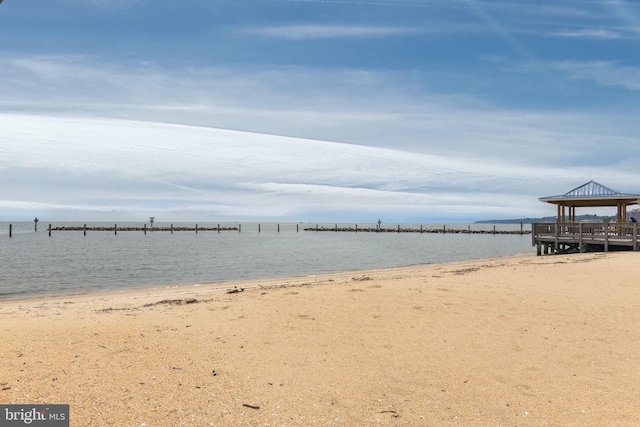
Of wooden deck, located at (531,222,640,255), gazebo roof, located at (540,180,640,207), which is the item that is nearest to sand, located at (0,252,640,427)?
wooden deck, located at (531,222,640,255)

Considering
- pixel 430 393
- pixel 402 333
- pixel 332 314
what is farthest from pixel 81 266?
pixel 430 393

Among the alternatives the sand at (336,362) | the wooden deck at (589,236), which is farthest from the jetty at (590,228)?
the sand at (336,362)

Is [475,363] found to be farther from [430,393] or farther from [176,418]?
[176,418]

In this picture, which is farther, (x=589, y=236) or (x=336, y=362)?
(x=589, y=236)

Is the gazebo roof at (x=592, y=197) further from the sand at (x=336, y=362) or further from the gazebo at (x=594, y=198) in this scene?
the sand at (x=336, y=362)

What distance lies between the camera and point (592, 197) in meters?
29.3

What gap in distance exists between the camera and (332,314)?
369 inches

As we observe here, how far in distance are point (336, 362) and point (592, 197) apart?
29.3 m

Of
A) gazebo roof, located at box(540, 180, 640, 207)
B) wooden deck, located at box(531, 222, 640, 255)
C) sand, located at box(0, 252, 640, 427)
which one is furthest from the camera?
gazebo roof, located at box(540, 180, 640, 207)

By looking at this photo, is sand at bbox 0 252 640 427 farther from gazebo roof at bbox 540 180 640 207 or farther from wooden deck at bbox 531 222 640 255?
gazebo roof at bbox 540 180 640 207

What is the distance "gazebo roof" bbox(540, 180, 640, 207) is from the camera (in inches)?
1133

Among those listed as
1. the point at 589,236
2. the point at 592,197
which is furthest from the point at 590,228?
the point at 592,197

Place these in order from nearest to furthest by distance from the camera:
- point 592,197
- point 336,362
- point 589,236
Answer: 1. point 336,362
2. point 589,236
3. point 592,197

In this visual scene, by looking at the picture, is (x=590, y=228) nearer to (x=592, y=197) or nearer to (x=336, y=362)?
(x=592, y=197)
